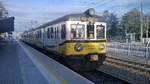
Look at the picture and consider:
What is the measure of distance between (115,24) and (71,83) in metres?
93.7

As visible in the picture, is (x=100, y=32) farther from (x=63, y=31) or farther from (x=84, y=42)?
(x=63, y=31)

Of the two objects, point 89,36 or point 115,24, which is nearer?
point 89,36

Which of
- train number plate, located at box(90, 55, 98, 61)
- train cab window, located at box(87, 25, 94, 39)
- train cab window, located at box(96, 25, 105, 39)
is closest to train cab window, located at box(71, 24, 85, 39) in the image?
train cab window, located at box(87, 25, 94, 39)

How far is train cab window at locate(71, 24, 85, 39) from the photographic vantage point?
1827 cm

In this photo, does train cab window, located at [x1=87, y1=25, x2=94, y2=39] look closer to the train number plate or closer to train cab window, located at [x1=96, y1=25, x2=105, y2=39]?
train cab window, located at [x1=96, y1=25, x2=105, y2=39]

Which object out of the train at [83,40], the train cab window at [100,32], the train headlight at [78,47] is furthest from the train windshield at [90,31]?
the train headlight at [78,47]

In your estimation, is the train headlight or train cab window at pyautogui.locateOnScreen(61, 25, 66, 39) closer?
the train headlight

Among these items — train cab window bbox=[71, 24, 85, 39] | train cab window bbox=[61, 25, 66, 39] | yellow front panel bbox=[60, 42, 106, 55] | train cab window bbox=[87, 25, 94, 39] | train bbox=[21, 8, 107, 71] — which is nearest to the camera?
yellow front panel bbox=[60, 42, 106, 55]

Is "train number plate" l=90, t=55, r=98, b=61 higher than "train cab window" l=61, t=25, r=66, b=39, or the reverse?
"train cab window" l=61, t=25, r=66, b=39

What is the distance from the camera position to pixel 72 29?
18.3 metres

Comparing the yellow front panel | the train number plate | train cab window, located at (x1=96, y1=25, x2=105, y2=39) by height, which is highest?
train cab window, located at (x1=96, y1=25, x2=105, y2=39)

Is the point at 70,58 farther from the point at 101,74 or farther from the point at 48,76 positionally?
the point at 48,76

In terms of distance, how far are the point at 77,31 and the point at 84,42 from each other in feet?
2.18

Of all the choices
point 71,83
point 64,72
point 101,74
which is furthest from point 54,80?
point 101,74
